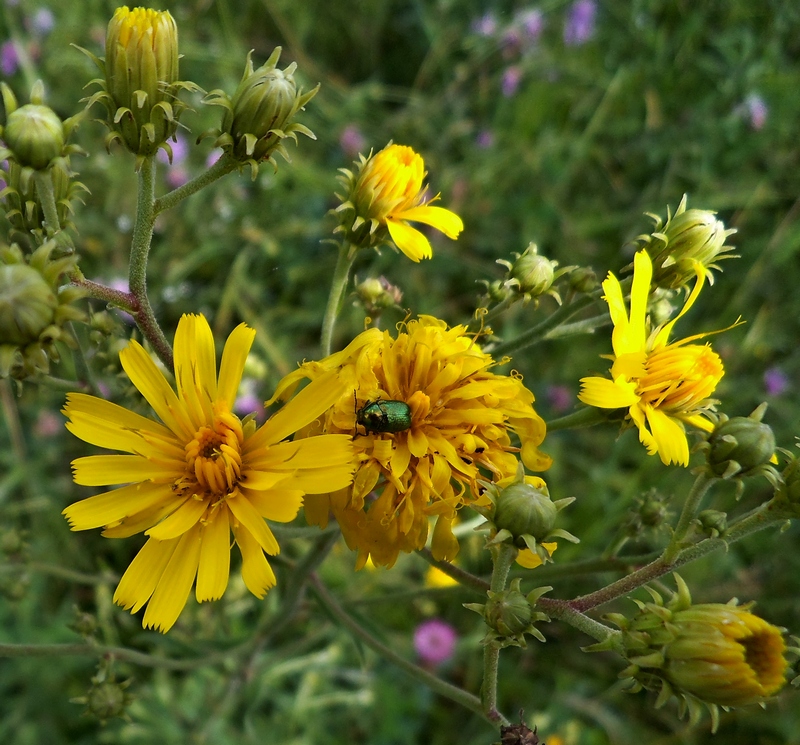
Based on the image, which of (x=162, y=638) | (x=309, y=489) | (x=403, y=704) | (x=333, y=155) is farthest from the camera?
(x=333, y=155)

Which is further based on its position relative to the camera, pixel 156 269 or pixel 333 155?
pixel 333 155

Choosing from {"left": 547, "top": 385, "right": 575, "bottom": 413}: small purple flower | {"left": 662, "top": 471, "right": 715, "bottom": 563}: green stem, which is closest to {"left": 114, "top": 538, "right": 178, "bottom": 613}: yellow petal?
{"left": 662, "top": 471, "right": 715, "bottom": 563}: green stem

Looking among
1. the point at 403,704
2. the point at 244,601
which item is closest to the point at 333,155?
the point at 244,601

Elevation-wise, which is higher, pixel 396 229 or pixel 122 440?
pixel 396 229

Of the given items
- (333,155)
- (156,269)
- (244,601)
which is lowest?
(244,601)

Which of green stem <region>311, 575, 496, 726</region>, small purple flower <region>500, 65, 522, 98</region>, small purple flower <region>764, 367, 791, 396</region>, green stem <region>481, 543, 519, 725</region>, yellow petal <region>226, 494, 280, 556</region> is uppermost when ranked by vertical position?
small purple flower <region>500, 65, 522, 98</region>

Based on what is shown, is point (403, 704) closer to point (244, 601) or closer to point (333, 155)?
point (244, 601)

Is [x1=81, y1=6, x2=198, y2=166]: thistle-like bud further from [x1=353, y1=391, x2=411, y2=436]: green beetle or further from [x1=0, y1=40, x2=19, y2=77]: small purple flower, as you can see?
[x1=0, y1=40, x2=19, y2=77]: small purple flower
